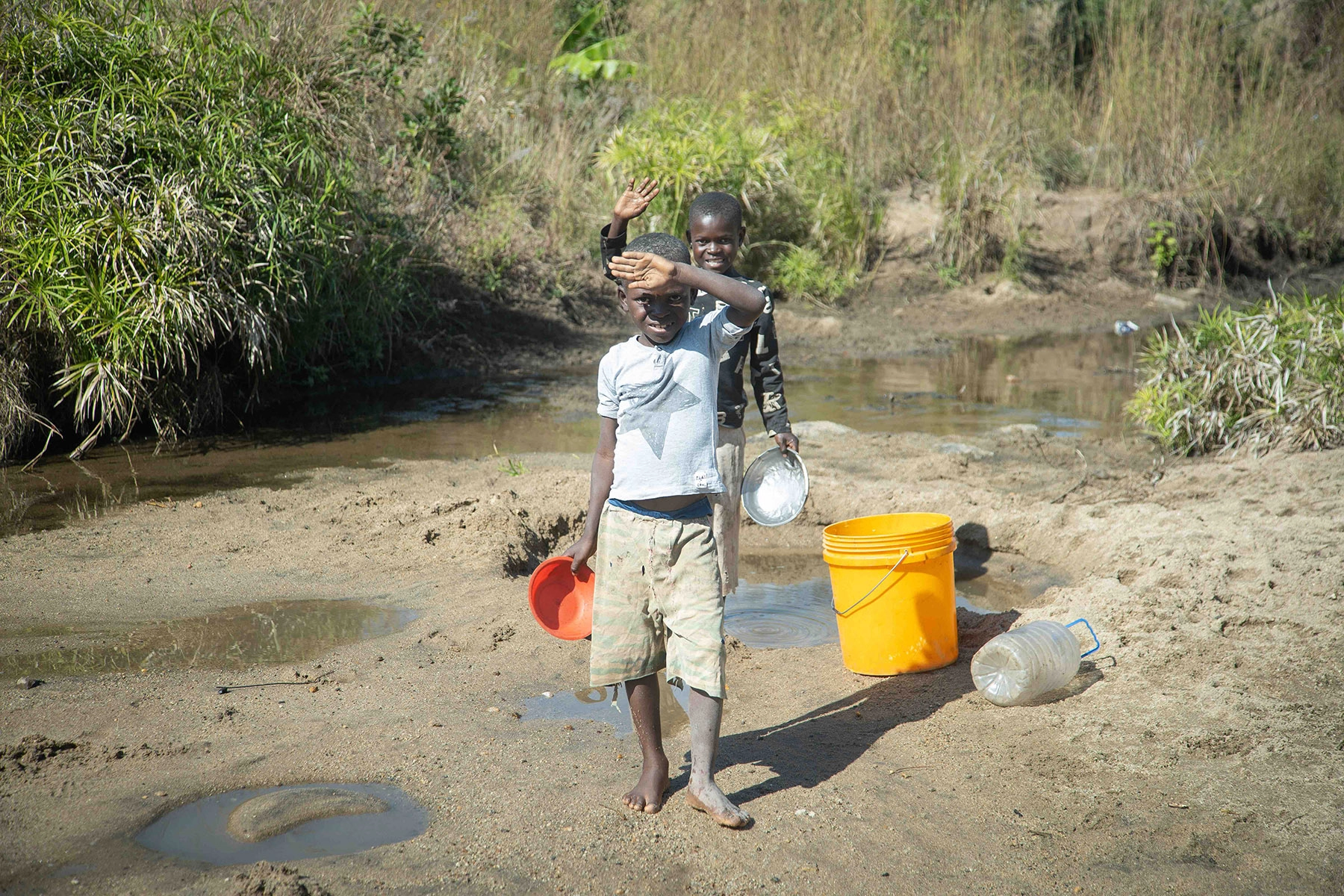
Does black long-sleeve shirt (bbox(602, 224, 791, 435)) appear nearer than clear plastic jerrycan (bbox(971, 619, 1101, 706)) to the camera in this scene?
No

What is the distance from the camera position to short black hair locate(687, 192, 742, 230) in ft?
12.2

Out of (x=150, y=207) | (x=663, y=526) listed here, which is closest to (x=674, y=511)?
(x=663, y=526)

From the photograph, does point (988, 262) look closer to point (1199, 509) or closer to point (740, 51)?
point (740, 51)

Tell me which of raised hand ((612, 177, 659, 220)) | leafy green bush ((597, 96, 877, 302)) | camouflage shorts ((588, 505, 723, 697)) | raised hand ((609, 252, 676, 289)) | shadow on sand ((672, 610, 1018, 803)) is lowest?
shadow on sand ((672, 610, 1018, 803))

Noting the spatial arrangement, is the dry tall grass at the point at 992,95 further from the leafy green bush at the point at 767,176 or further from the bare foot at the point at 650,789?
the bare foot at the point at 650,789

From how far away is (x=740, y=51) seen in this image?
1416 centimetres

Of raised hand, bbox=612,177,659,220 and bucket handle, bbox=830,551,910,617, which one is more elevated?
raised hand, bbox=612,177,659,220

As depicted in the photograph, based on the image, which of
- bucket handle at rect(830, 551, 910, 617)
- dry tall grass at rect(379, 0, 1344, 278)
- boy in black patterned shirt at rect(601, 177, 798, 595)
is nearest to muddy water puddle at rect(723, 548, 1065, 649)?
bucket handle at rect(830, 551, 910, 617)

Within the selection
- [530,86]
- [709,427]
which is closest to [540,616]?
[709,427]

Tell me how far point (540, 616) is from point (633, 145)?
377 inches

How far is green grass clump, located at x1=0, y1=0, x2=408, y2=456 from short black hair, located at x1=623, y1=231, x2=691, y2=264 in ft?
15.6

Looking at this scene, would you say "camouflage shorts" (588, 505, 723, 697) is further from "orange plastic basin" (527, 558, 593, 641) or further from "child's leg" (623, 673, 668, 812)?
"orange plastic basin" (527, 558, 593, 641)

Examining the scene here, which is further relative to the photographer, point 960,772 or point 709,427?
point 960,772

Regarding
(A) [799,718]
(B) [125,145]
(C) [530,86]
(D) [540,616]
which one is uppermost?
(C) [530,86]
